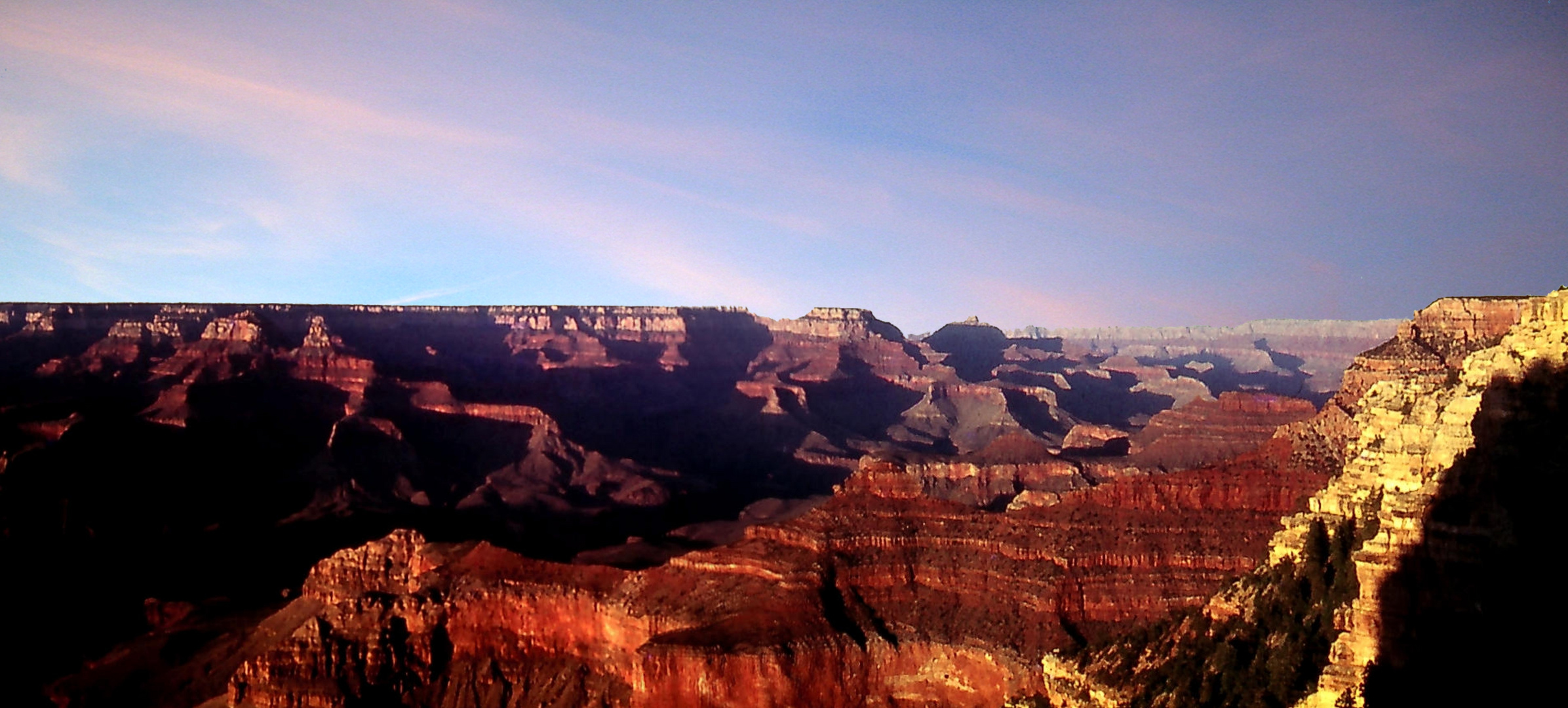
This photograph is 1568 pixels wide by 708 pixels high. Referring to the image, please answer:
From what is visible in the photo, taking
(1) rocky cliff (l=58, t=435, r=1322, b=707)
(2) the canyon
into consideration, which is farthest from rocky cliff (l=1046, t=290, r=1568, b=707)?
(1) rocky cliff (l=58, t=435, r=1322, b=707)

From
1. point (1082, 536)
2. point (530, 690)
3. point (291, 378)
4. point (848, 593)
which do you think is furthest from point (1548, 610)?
point (291, 378)

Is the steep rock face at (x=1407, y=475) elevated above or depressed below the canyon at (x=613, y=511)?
above

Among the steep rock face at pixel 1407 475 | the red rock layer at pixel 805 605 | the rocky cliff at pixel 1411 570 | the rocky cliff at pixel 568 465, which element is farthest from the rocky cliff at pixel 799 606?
the steep rock face at pixel 1407 475

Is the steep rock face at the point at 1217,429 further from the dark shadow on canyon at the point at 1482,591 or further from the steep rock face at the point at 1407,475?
the dark shadow on canyon at the point at 1482,591

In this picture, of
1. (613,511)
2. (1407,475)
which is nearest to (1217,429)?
(1407,475)

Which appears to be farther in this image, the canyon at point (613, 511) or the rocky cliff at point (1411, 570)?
the canyon at point (613, 511)

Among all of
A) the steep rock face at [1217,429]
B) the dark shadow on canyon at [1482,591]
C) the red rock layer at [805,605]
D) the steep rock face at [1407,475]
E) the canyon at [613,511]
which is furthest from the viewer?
the steep rock face at [1217,429]
